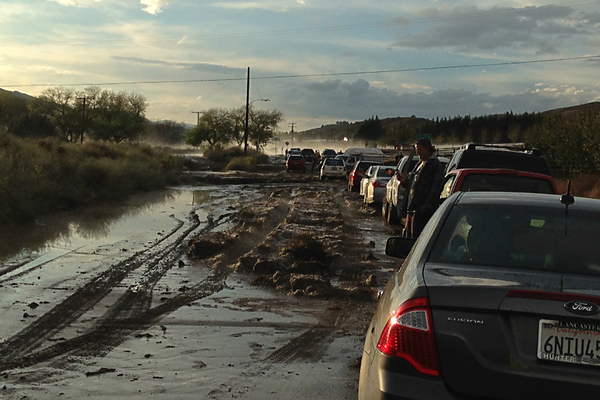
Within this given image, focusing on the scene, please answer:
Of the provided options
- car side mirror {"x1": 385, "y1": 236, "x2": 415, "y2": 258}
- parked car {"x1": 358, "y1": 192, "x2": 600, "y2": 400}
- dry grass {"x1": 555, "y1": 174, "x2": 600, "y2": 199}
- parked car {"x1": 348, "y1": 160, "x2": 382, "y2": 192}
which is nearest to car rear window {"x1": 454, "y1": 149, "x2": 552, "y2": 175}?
car side mirror {"x1": 385, "y1": 236, "x2": 415, "y2": 258}

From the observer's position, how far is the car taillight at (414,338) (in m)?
3.13

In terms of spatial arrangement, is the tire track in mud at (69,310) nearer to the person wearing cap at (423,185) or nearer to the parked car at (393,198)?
the person wearing cap at (423,185)

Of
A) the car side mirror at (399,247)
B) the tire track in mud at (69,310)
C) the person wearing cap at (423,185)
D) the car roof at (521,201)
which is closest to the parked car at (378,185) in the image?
the tire track in mud at (69,310)

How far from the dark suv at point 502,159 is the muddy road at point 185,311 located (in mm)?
2257

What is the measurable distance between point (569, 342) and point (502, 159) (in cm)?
971

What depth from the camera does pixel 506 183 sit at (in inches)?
417

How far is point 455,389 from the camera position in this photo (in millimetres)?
3096

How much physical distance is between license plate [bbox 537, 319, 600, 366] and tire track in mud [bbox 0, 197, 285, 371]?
14.4 ft

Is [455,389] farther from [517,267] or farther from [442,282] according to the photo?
[517,267]

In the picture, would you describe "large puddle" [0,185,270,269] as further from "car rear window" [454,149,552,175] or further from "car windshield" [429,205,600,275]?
"car windshield" [429,205,600,275]

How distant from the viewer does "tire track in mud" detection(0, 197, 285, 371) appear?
6.38 m

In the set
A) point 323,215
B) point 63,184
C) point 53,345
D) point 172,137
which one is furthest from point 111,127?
point 172,137

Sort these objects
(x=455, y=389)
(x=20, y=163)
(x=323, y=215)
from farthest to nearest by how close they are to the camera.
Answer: (x=20, y=163) < (x=323, y=215) < (x=455, y=389)

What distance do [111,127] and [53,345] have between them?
3226 inches
